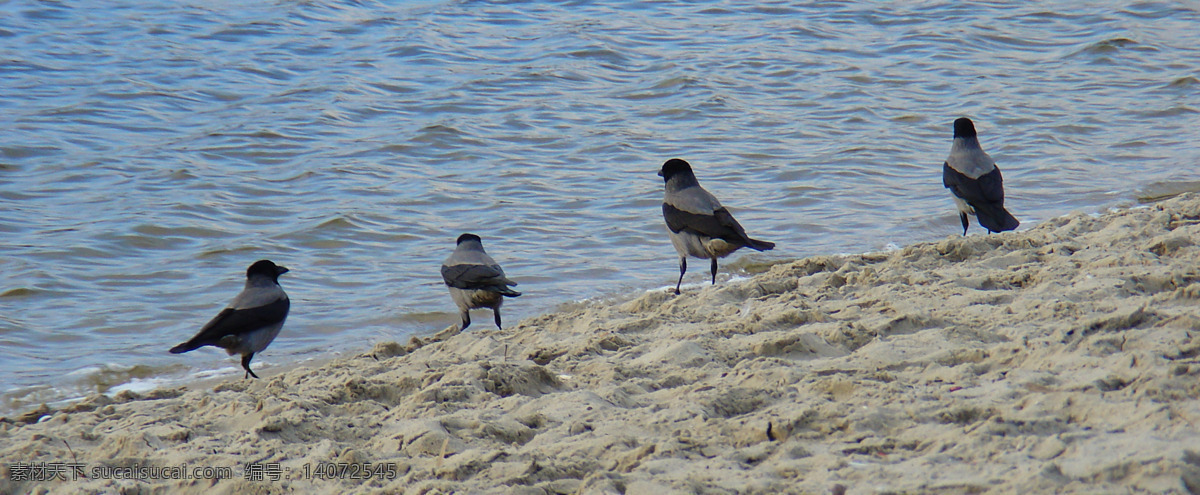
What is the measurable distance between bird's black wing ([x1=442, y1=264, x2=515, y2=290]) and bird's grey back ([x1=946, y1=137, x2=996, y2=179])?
402cm

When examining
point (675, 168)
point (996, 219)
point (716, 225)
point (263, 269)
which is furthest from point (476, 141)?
point (996, 219)

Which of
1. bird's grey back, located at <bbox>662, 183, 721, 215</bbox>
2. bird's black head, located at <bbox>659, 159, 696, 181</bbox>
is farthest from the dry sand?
bird's black head, located at <bbox>659, 159, 696, 181</bbox>

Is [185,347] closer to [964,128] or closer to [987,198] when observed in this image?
[987,198]

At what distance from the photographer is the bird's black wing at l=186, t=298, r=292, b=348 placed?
5.79 metres

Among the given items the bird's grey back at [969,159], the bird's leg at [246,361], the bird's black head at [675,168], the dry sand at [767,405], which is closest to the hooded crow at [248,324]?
the bird's leg at [246,361]

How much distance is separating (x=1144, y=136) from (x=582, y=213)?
694cm

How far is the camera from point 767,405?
146 inches

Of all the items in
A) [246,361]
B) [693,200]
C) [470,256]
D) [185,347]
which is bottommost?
[246,361]

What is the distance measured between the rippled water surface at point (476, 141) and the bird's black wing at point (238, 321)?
0.75 m

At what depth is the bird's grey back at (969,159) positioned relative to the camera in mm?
8008

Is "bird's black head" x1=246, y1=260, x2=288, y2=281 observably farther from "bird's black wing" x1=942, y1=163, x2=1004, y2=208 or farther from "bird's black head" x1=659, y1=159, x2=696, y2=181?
"bird's black wing" x1=942, y1=163, x2=1004, y2=208

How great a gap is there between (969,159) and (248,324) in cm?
585

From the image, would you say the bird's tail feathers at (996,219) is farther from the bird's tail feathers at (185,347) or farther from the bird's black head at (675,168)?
the bird's tail feathers at (185,347)

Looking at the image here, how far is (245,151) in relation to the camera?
11.4 metres
